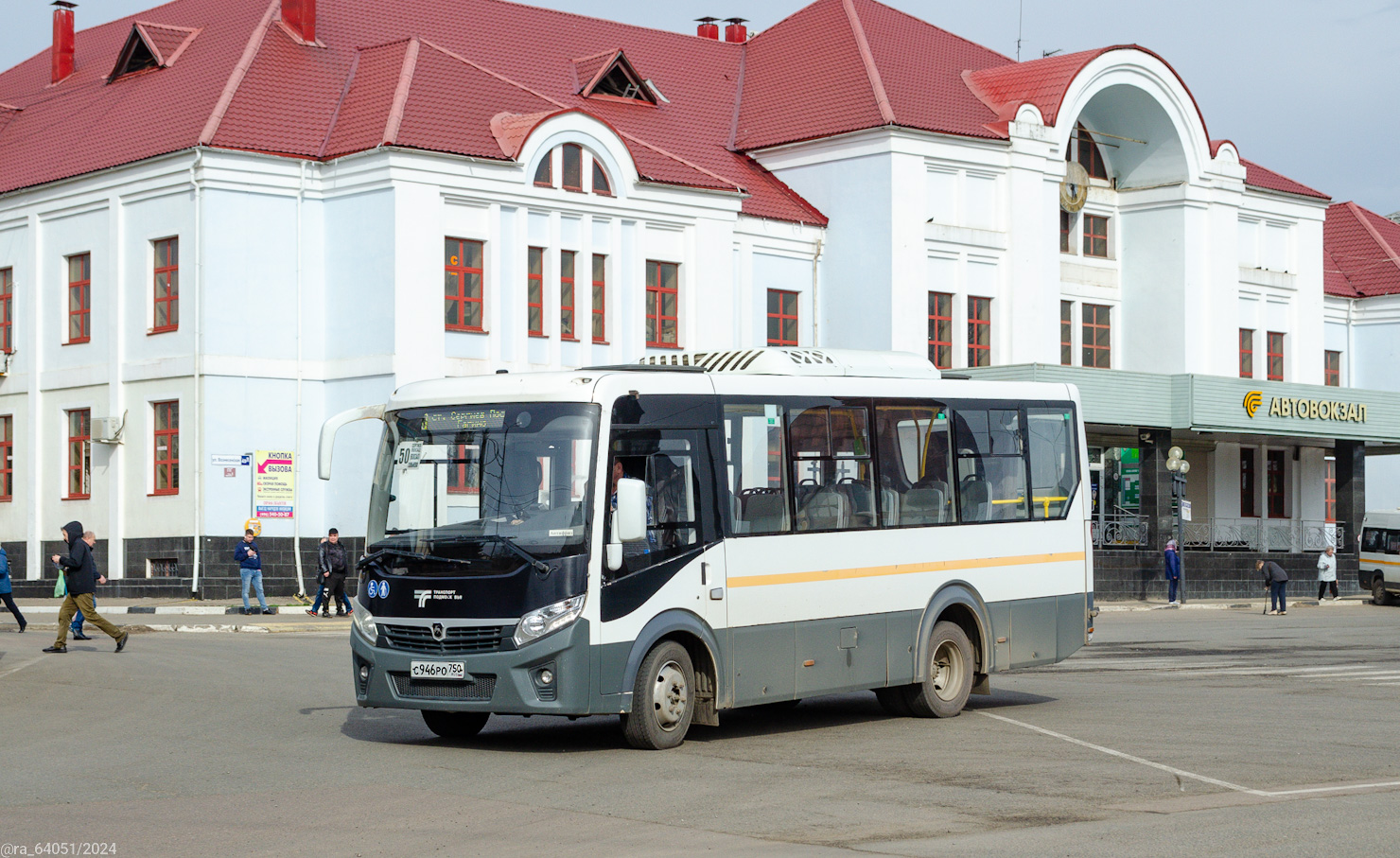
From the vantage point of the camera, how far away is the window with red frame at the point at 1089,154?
51625mm

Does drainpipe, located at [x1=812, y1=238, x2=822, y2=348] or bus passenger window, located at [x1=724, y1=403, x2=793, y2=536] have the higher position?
drainpipe, located at [x1=812, y1=238, x2=822, y2=348]

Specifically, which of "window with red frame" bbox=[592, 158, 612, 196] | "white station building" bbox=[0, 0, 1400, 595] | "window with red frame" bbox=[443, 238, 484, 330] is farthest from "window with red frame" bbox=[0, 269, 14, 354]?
"window with red frame" bbox=[592, 158, 612, 196]

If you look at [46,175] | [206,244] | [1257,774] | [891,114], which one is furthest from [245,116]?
[1257,774]

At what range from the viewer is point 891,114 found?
44094 millimetres

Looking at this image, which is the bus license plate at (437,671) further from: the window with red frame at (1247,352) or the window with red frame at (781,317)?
the window with red frame at (1247,352)

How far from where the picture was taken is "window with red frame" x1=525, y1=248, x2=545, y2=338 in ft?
125

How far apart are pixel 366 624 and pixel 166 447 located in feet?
84.1

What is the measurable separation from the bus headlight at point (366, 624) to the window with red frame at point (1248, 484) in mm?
44406

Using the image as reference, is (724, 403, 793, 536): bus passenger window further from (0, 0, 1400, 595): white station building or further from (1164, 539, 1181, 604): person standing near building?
(1164, 539, 1181, 604): person standing near building

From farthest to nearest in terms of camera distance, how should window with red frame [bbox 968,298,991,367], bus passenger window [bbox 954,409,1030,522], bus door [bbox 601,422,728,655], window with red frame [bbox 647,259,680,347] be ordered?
1. window with red frame [bbox 968,298,991,367]
2. window with red frame [bbox 647,259,680,347]
3. bus passenger window [bbox 954,409,1030,522]
4. bus door [bbox 601,422,728,655]

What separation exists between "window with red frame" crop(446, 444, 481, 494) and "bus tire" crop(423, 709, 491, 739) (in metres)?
1.80

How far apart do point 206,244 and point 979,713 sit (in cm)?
2500

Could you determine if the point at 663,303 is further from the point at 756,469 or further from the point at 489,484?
the point at 489,484

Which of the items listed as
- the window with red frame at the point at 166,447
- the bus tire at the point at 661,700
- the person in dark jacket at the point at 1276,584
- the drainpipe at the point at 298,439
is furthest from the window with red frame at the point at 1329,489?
the bus tire at the point at 661,700
